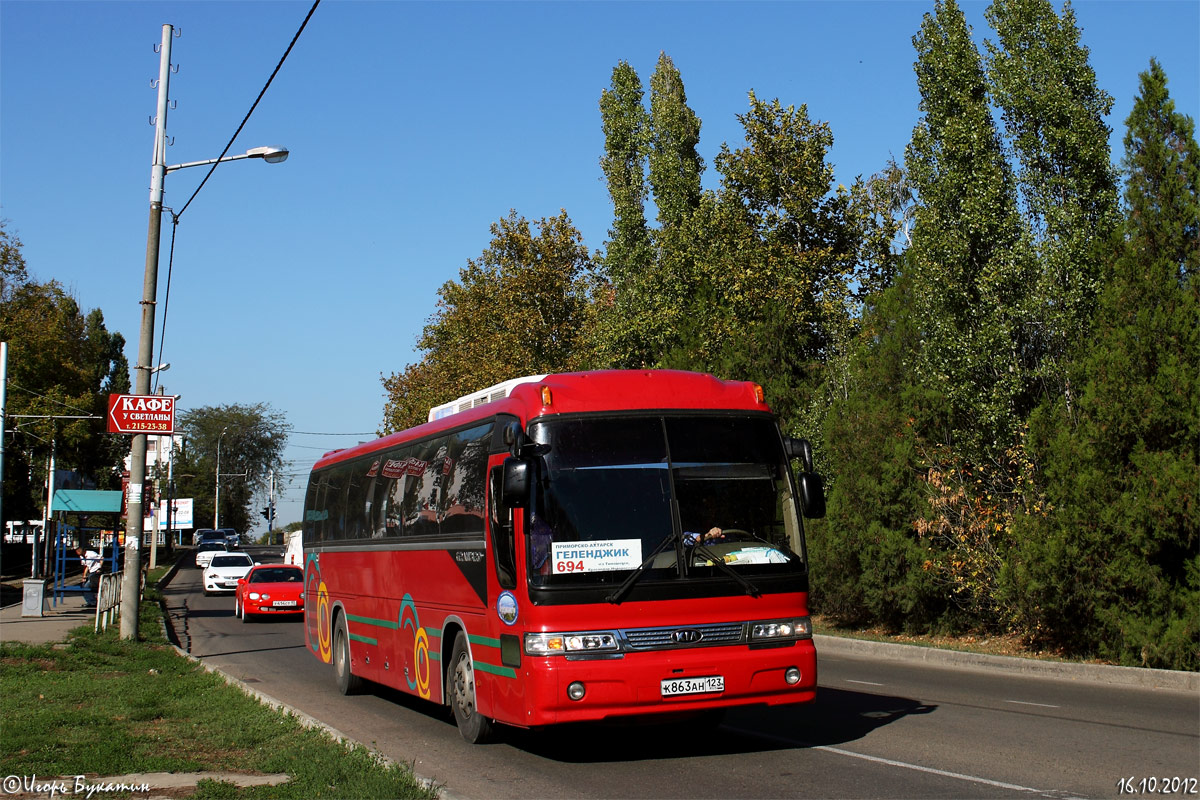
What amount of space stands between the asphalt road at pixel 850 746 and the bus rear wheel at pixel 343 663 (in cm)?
23

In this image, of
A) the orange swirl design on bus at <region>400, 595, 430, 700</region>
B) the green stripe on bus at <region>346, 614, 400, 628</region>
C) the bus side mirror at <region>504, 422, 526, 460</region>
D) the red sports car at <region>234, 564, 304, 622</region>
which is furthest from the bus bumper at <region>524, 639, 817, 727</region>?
the red sports car at <region>234, 564, 304, 622</region>

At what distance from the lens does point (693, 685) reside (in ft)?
28.5

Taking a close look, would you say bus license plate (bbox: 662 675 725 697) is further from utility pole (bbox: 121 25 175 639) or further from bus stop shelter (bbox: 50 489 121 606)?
bus stop shelter (bbox: 50 489 121 606)

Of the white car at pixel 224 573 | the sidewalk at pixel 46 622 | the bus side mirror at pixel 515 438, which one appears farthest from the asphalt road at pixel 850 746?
the white car at pixel 224 573

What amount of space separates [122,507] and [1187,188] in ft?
88.6

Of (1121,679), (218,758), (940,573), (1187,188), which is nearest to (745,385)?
(218,758)

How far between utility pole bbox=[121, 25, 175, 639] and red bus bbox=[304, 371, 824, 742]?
11.0m

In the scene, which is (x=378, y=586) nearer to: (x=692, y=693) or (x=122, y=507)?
(x=692, y=693)

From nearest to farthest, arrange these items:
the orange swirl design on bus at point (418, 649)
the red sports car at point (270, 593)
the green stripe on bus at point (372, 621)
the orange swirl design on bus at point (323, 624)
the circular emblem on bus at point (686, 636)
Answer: the circular emblem on bus at point (686, 636), the orange swirl design on bus at point (418, 649), the green stripe on bus at point (372, 621), the orange swirl design on bus at point (323, 624), the red sports car at point (270, 593)

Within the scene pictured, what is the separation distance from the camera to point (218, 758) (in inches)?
353

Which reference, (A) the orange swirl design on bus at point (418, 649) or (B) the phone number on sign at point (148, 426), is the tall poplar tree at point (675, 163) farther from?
(A) the orange swirl design on bus at point (418, 649)

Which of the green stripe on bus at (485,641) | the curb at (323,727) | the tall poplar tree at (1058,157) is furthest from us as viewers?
the tall poplar tree at (1058,157)

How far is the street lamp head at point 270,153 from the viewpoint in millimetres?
18953

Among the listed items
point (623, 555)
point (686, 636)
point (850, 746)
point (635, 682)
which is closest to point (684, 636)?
point (686, 636)
